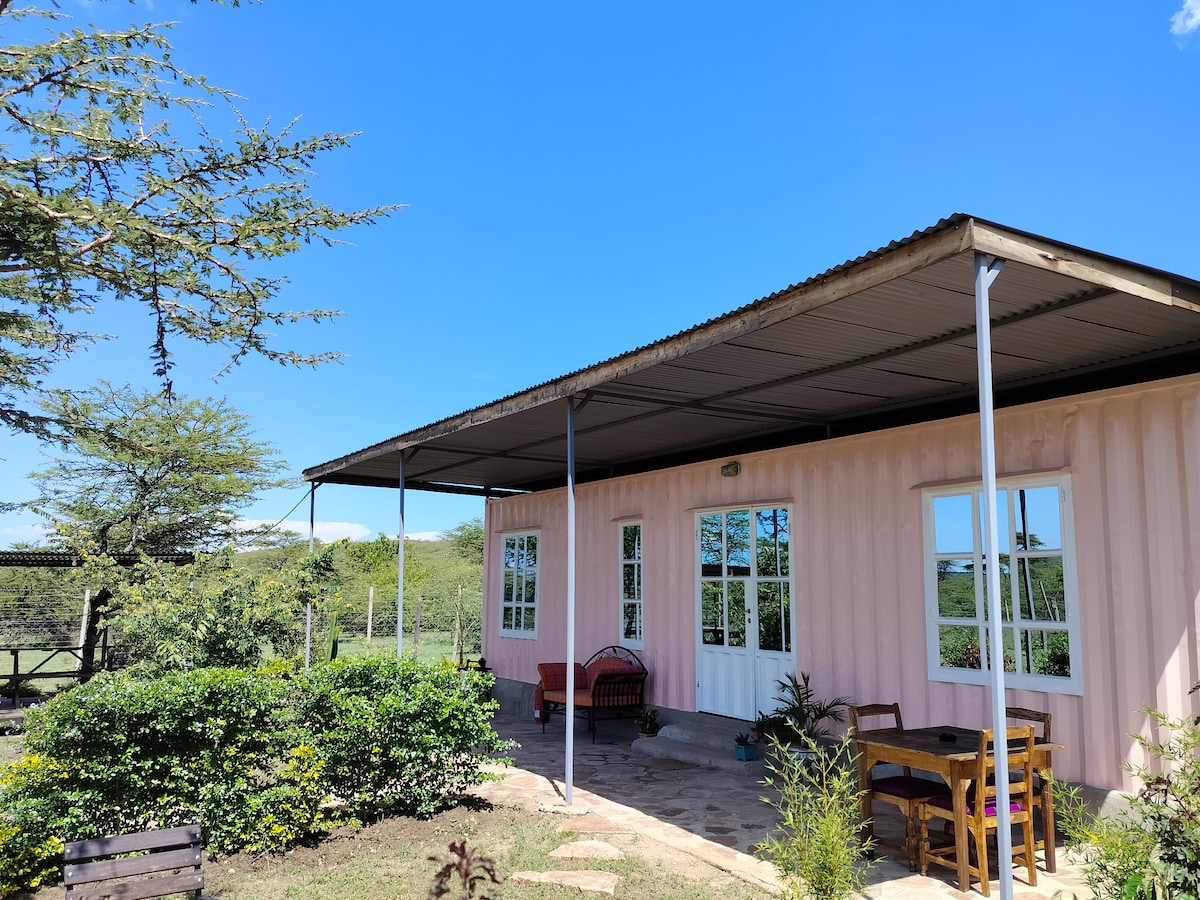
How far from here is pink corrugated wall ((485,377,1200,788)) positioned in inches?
204

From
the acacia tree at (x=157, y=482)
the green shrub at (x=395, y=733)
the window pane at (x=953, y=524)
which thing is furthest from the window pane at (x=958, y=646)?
the acacia tree at (x=157, y=482)

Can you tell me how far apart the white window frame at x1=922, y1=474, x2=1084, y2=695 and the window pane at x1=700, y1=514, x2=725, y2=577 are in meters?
2.52

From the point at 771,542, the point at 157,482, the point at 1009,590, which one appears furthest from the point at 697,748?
the point at 157,482

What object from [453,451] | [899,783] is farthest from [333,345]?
[899,783]

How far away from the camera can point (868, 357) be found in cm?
562

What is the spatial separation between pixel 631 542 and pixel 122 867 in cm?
677

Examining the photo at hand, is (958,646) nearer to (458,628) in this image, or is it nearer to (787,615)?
(787,615)

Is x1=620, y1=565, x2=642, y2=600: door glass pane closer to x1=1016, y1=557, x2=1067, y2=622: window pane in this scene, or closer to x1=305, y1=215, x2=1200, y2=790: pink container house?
x1=305, y1=215, x2=1200, y2=790: pink container house

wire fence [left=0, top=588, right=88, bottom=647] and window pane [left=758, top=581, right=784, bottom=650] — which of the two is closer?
window pane [left=758, top=581, right=784, bottom=650]

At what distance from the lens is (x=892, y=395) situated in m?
Answer: 6.83

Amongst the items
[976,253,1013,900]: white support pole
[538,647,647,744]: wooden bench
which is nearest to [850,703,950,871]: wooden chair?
[976,253,1013,900]: white support pole

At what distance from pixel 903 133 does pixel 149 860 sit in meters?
14.4

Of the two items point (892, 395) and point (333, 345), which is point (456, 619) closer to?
point (333, 345)

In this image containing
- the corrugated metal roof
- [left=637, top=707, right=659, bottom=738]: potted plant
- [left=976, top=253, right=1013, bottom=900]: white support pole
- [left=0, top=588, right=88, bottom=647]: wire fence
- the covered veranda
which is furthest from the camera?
[left=0, top=588, right=88, bottom=647]: wire fence
